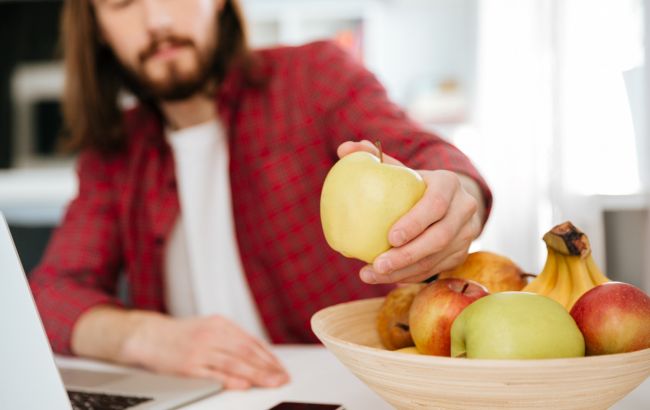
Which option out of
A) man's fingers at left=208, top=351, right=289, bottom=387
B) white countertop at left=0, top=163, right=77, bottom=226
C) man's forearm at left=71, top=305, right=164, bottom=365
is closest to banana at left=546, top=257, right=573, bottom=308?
man's fingers at left=208, top=351, right=289, bottom=387

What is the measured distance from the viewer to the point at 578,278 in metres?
0.63

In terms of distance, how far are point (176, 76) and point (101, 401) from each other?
795 millimetres

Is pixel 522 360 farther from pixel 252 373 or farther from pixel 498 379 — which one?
pixel 252 373

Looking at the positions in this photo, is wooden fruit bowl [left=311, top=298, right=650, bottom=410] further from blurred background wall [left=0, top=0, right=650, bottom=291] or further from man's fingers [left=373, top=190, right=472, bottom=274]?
blurred background wall [left=0, top=0, right=650, bottom=291]

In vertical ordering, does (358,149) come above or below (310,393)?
above

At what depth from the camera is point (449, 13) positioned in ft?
11.7

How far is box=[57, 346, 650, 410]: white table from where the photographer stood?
74 centimetres

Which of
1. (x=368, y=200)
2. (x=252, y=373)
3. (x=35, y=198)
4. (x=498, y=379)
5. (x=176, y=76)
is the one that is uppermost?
(x=176, y=76)

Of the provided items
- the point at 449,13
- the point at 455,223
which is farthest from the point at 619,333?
the point at 449,13

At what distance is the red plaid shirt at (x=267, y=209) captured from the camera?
1284 millimetres

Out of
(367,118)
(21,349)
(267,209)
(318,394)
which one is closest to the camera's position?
(21,349)

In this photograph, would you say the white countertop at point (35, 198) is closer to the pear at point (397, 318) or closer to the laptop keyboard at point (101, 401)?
the laptop keyboard at point (101, 401)

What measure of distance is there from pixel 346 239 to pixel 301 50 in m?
0.84

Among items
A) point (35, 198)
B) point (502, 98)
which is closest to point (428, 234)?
point (502, 98)
